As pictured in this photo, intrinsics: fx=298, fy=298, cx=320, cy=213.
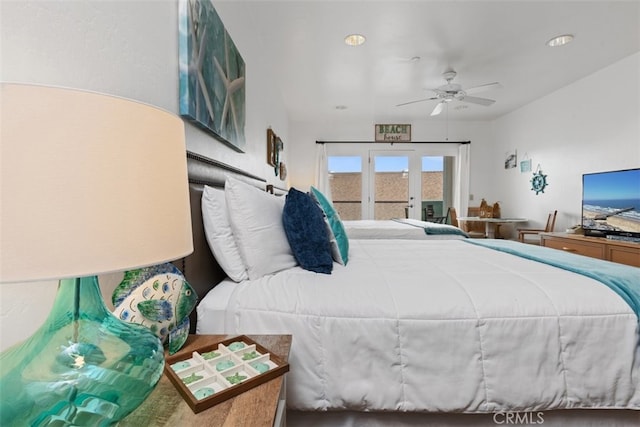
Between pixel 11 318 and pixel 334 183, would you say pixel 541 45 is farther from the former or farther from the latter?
pixel 11 318

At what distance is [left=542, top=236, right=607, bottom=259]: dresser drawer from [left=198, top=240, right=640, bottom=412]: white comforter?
2.59m

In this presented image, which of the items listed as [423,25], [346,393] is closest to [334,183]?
[423,25]

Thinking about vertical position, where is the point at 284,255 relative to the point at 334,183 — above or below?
below

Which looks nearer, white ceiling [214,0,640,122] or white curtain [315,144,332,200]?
white ceiling [214,0,640,122]

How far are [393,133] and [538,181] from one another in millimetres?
2487

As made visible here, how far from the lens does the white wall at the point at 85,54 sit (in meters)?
0.58

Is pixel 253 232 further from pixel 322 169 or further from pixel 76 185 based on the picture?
pixel 322 169

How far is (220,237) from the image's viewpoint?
1236 mm

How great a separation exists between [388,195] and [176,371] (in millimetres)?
5496

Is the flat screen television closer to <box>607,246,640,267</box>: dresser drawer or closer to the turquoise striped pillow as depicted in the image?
<box>607,246,640,267</box>: dresser drawer

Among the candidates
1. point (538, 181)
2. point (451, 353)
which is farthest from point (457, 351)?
point (538, 181)

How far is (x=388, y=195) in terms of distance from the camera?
587 cm

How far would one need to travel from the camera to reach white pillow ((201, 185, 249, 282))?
122cm

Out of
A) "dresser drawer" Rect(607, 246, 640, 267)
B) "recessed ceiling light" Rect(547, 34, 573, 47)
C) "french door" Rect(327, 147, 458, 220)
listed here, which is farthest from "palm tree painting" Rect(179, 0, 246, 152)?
"french door" Rect(327, 147, 458, 220)
